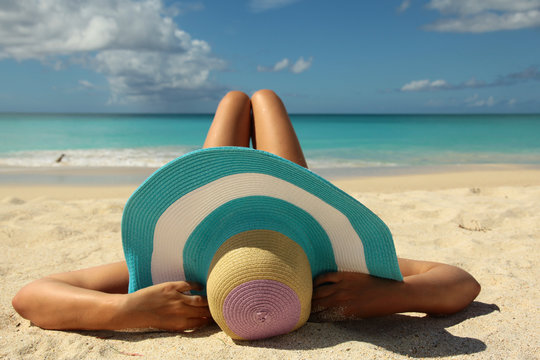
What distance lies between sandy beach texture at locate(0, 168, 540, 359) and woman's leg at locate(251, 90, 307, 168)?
1.05 m

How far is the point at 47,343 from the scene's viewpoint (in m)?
1.59

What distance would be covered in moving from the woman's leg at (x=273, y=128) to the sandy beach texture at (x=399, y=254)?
1049mm

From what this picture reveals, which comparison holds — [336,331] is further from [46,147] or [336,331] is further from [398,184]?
[46,147]

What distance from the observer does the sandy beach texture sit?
148cm

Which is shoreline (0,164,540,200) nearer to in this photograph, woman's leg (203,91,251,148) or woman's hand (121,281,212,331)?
woman's leg (203,91,251,148)

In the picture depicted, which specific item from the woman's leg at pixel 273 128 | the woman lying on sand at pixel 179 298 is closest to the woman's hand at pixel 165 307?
the woman lying on sand at pixel 179 298

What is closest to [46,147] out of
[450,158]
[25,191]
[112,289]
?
[25,191]

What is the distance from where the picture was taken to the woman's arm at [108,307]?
4.99 feet

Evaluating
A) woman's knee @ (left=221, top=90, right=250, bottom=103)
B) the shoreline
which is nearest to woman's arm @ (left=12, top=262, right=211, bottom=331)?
woman's knee @ (left=221, top=90, right=250, bottom=103)

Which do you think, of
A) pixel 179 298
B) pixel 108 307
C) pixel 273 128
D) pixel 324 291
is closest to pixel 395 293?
pixel 324 291

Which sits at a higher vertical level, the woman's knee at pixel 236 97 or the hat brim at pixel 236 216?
the woman's knee at pixel 236 97

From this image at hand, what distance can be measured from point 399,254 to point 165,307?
5.74ft

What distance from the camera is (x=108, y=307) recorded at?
5.16 ft

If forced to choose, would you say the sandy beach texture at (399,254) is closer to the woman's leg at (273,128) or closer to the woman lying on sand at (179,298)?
the woman lying on sand at (179,298)
